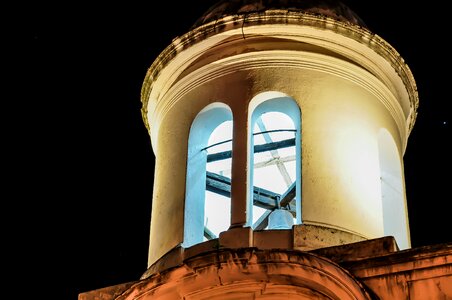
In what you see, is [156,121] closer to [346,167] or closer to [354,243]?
[346,167]

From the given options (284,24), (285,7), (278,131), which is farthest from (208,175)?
(285,7)

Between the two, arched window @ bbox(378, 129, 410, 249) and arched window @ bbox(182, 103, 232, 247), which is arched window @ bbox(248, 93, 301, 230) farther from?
arched window @ bbox(378, 129, 410, 249)

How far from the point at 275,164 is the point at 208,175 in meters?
1.61

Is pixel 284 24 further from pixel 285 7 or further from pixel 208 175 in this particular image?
pixel 208 175

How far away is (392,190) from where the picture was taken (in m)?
16.1

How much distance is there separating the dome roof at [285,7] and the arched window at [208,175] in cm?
131

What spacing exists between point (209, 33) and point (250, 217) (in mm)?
2729

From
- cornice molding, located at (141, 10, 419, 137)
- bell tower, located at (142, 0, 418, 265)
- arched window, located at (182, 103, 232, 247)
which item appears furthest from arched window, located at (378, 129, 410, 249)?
arched window, located at (182, 103, 232, 247)

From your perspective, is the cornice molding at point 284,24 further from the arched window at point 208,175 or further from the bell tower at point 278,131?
the arched window at point 208,175

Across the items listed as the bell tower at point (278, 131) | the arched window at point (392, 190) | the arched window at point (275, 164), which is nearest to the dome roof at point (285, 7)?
the bell tower at point (278, 131)

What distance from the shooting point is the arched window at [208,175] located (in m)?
15.0

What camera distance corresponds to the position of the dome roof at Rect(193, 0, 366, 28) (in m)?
15.7

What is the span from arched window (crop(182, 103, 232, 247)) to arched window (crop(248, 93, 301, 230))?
0.42 m

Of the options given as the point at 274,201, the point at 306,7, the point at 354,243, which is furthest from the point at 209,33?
the point at 354,243
